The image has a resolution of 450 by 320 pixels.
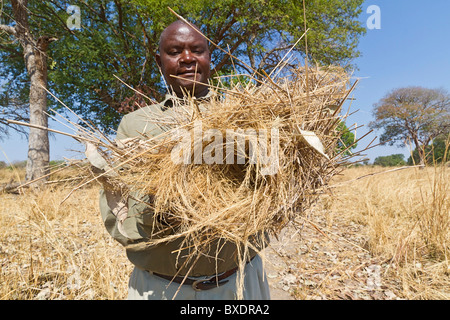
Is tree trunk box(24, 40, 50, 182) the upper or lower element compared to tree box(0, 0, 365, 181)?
lower

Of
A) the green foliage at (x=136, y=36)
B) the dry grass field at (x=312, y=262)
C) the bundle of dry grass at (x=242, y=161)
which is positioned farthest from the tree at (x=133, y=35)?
the bundle of dry grass at (x=242, y=161)

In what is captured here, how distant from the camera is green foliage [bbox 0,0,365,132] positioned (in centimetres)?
726

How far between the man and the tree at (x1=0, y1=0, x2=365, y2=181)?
582cm

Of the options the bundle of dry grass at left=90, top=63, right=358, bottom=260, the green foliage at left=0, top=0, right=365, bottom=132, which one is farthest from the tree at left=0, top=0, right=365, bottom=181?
the bundle of dry grass at left=90, top=63, right=358, bottom=260

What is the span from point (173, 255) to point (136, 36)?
9.51 meters

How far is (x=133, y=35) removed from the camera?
8.44 metres

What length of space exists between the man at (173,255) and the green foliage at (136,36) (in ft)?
18.9

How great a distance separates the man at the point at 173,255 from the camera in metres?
1.07

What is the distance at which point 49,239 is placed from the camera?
269 centimetres

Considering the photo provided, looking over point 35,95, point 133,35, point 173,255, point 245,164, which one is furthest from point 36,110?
point 245,164

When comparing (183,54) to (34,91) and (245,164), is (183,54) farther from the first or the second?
(34,91)

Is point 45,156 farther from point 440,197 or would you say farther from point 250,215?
point 440,197

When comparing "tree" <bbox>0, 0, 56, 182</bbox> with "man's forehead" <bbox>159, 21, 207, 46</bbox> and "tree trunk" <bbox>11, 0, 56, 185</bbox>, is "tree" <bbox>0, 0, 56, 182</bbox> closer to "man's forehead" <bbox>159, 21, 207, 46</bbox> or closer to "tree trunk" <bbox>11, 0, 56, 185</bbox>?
"tree trunk" <bbox>11, 0, 56, 185</bbox>
